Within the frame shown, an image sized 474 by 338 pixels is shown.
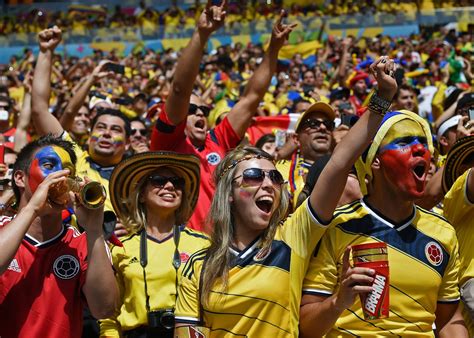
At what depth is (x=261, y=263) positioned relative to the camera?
127 inches

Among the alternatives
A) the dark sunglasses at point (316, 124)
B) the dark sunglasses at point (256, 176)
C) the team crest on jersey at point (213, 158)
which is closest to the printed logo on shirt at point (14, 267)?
the dark sunglasses at point (256, 176)

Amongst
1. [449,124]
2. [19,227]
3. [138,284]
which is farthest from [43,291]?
[449,124]

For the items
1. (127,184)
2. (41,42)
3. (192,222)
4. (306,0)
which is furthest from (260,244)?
(306,0)

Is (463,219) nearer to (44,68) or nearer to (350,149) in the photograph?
(350,149)

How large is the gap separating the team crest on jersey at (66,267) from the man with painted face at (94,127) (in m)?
1.77

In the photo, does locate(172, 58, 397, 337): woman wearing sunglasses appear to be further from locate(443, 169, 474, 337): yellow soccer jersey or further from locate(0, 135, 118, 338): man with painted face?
locate(443, 169, 474, 337): yellow soccer jersey

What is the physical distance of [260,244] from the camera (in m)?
3.30

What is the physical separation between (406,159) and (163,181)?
1550 millimetres

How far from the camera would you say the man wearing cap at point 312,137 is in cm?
572

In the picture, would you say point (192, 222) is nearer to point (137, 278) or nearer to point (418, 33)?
point (137, 278)

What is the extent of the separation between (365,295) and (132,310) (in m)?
1.54

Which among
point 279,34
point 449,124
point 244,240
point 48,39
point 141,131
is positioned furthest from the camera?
point 141,131

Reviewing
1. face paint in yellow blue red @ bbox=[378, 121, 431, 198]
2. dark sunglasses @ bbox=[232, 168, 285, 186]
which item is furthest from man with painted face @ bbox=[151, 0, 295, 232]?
face paint in yellow blue red @ bbox=[378, 121, 431, 198]

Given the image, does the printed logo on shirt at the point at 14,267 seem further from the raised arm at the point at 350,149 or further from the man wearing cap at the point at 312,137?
the man wearing cap at the point at 312,137
